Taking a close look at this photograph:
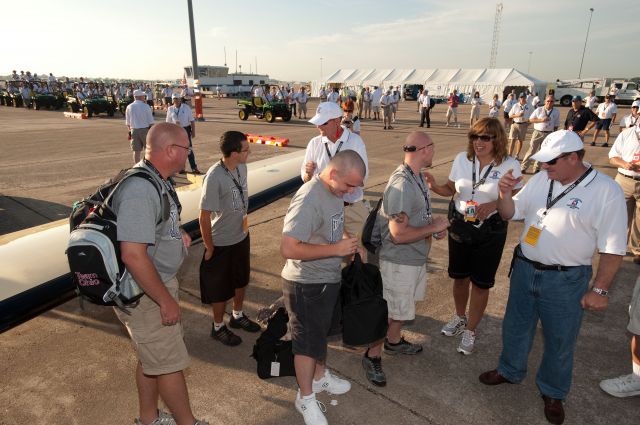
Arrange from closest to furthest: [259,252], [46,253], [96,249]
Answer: [96,249] → [46,253] → [259,252]

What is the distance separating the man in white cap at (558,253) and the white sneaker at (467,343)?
511mm

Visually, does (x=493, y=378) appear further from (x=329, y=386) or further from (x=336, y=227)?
(x=336, y=227)

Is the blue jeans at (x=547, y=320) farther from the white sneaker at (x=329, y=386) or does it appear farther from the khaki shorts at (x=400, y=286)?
the white sneaker at (x=329, y=386)

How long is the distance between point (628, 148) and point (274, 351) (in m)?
5.60

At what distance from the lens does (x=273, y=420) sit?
289 centimetres

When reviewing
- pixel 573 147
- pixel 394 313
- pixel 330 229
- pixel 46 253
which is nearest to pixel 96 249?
pixel 330 229

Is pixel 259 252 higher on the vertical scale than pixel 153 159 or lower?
lower

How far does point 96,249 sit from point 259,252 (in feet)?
12.4

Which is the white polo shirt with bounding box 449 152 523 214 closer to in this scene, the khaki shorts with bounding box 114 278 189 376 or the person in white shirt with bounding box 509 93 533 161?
the khaki shorts with bounding box 114 278 189 376

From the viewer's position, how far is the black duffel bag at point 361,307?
280 cm

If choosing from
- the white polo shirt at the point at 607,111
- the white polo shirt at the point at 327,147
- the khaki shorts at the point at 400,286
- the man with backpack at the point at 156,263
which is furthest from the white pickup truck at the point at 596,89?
the man with backpack at the point at 156,263

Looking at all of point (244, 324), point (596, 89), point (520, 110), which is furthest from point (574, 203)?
point (596, 89)

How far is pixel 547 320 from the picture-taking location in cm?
282

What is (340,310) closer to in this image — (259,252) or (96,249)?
(96,249)
